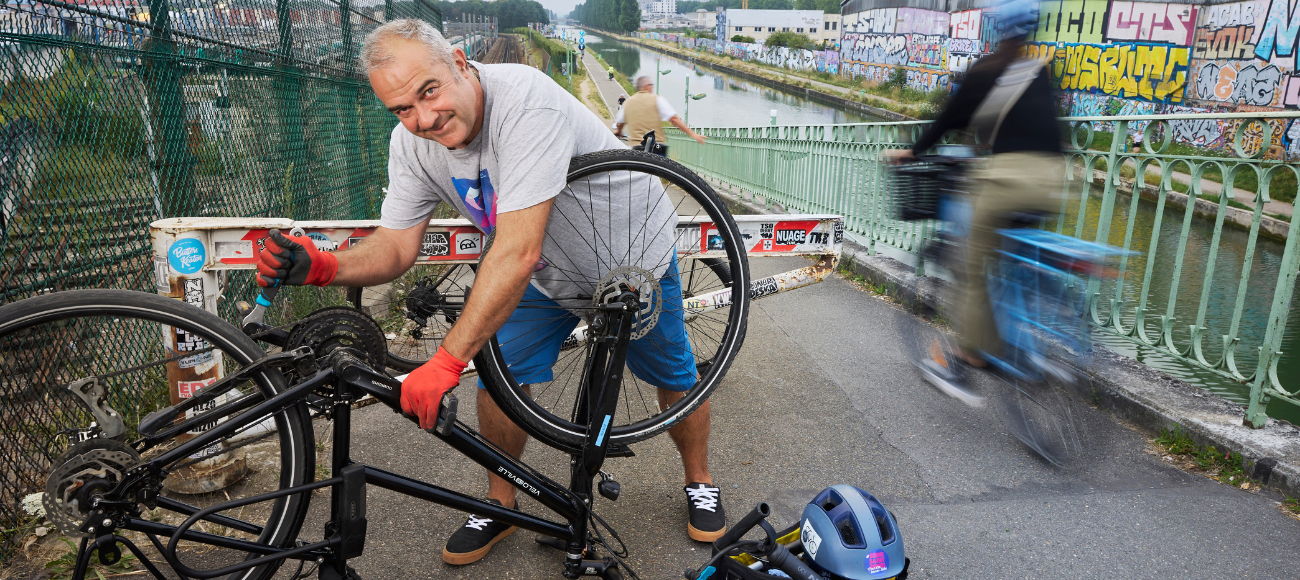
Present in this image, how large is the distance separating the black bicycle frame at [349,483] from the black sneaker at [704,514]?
46cm

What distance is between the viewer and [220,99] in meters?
4.18

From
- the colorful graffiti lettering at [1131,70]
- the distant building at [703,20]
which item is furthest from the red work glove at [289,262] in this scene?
the distant building at [703,20]

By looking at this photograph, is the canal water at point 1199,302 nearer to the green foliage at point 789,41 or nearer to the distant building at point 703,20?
the green foliage at point 789,41

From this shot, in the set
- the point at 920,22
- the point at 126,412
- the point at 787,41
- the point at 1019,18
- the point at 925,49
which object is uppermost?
the point at 787,41

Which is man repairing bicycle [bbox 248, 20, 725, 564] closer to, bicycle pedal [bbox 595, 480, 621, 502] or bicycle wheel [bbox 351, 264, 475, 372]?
bicycle wheel [bbox 351, 264, 475, 372]

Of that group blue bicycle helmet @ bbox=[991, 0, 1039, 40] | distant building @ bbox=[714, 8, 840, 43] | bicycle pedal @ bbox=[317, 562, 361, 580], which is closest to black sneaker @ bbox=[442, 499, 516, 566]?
bicycle pedal @ bbox=[317, 562, 361, 580]

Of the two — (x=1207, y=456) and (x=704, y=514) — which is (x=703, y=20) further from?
(x=704, y=514)

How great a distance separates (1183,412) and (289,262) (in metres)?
3.76

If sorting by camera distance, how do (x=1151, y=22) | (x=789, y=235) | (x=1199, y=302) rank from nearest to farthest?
(x=789, y=235) → (x=1199, y=302) → (x=1151, y=22)

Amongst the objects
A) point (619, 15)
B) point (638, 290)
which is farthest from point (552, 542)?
point (619, 15)

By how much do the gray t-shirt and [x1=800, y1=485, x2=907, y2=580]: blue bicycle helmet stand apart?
1009 mm

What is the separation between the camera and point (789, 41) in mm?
96125

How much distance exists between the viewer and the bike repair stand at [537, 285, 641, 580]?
2.39 m

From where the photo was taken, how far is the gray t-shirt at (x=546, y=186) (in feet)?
6.99
